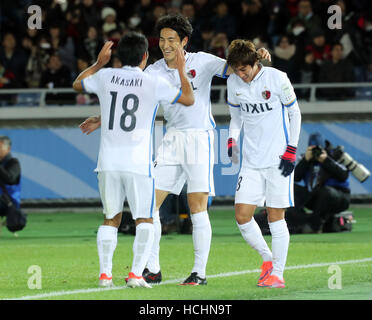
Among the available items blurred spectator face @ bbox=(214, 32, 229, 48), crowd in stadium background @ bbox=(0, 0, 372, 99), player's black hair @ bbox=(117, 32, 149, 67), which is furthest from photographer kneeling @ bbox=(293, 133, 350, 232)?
player's black hair @ bbox=(117, 32, 149, 67)

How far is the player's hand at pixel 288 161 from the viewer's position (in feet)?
27.9

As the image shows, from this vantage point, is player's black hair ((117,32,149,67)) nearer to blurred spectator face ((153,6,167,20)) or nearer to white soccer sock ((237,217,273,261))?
white soccer sock ((237,217,273,261))

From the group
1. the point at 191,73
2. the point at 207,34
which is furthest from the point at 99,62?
the point at 207,34

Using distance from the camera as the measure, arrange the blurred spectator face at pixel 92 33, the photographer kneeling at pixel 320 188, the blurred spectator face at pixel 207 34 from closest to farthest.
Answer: the photographer kneeling at pixel 320 188
the blurred spectator face at pixel 207 34
the blurred spectator face at pixel 92 33

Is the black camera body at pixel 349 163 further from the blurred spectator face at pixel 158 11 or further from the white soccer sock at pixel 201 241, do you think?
the blurred spectator face at pixel 158 11

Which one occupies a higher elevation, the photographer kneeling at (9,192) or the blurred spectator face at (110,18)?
the blurred spectator face at (110,18)

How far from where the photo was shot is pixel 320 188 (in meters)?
13.9

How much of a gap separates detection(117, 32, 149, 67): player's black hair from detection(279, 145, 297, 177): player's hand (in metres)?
1.44

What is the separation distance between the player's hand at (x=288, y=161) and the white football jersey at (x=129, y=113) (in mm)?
1083

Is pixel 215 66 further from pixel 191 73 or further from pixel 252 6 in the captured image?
pixel 252 6

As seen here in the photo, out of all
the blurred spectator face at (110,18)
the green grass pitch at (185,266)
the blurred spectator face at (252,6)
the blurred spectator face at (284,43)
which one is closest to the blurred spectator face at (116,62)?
the blurred spectator face at (110,18)

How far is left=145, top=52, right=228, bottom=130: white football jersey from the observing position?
8.94 metres

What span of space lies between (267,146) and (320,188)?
5447mm

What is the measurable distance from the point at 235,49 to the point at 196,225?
1558 millimetres
